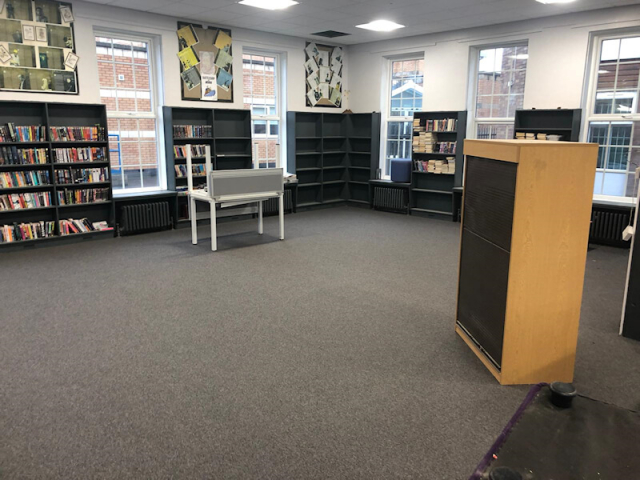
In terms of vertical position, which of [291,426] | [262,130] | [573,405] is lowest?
[291,426]

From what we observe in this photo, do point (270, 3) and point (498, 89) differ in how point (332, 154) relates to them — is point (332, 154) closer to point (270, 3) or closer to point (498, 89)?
point (498, 89)

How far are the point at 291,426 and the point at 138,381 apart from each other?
1.04 meters

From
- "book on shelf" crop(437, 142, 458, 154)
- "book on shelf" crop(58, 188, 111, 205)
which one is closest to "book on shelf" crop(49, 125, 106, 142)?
"book on shelf" crop(58, 188, 111, 205)

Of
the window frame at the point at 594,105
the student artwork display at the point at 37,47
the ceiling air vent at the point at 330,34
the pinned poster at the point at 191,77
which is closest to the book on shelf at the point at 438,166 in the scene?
the window frame at the point at 594,105

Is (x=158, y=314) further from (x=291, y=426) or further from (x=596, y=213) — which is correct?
(x=596, y=213)

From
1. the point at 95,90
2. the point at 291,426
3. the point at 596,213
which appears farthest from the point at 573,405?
the point at 95,90

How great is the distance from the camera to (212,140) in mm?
7863

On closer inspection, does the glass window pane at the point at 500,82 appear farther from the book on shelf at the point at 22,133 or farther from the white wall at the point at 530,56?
the book on shelf at the point at 22,133

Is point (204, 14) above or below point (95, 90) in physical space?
above

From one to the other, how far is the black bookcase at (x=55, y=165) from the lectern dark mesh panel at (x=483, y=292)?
5.19m

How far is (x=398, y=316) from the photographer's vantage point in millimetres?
4020

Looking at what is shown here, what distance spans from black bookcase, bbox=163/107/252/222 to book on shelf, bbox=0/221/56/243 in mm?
1769

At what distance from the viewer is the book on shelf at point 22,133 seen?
19.5 feet

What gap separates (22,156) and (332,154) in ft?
17.9
